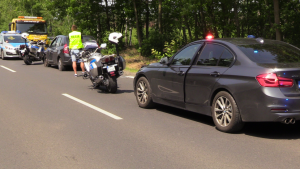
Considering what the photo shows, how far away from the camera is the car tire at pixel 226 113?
20.7 ft

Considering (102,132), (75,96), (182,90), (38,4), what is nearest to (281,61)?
(182,90)

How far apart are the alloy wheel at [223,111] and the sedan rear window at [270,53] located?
0.81m

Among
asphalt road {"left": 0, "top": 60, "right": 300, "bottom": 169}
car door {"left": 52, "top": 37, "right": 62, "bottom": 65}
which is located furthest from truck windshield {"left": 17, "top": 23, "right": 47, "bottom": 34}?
asphalt road {"left": 0, "top": 60, "right": 300, "bottom": 169}

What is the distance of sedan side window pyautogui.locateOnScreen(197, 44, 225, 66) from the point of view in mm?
6965

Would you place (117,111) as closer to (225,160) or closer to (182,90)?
(182,90)

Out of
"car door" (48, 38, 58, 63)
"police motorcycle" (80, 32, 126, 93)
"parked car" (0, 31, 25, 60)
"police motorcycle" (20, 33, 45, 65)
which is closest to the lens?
"police motorcycle" (80, 32, 126, 93)

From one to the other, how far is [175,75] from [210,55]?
0.88m

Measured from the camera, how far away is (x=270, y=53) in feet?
21.8

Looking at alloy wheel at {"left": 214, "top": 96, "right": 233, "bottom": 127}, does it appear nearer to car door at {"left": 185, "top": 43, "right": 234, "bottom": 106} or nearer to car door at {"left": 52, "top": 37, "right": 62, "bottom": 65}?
car door at {"left": 185, "top": 43, "right": 234, "bottom": 106}

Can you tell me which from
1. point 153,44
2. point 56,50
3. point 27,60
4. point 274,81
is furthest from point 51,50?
point 274,81

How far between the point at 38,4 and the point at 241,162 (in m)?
52.2

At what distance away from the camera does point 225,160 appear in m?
5.15

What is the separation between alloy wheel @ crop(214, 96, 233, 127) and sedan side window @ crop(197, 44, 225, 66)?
2.31 ft

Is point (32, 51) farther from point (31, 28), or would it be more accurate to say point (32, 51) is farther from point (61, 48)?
point (31, 28)
